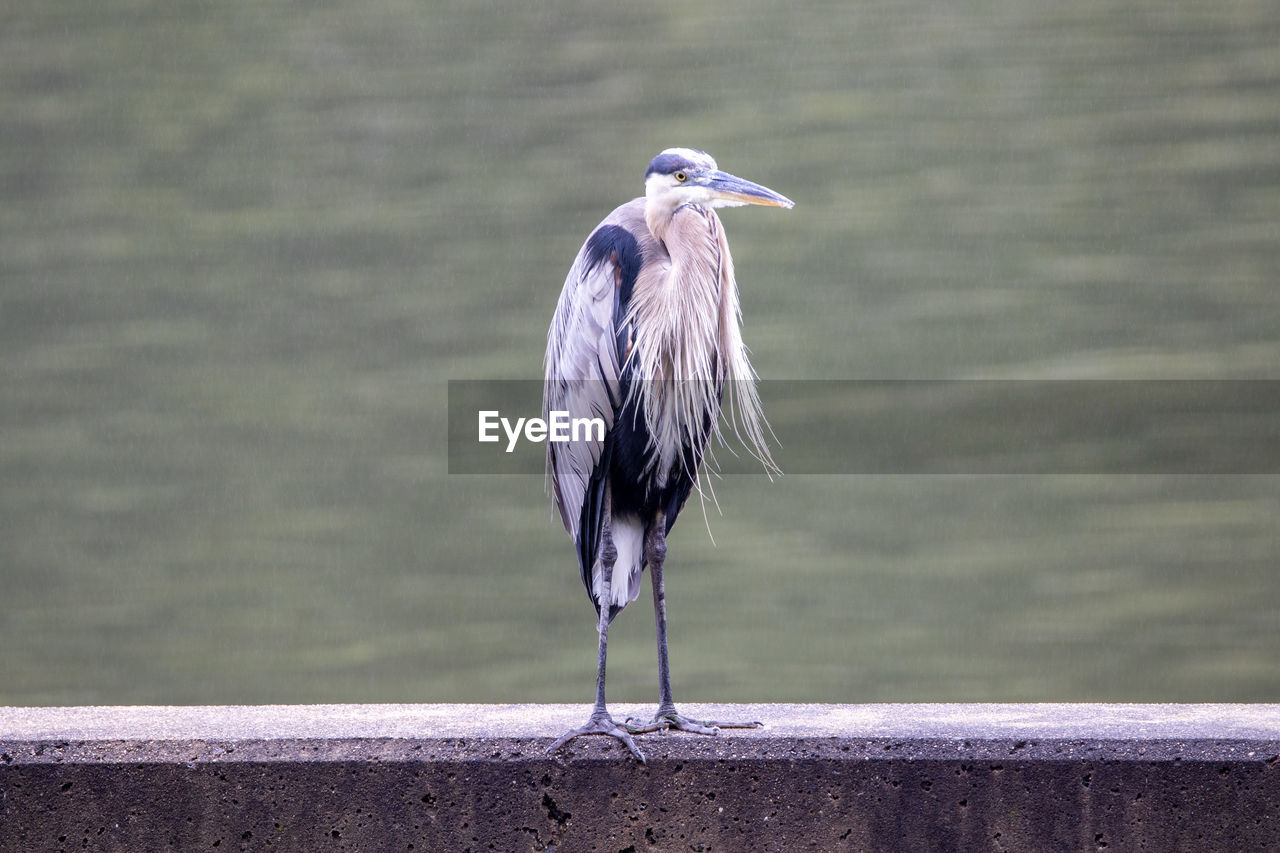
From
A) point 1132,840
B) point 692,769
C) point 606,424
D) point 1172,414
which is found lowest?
point 1132,840

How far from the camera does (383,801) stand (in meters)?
1.97

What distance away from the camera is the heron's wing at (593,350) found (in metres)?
2.02

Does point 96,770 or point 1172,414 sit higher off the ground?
point 1172,414

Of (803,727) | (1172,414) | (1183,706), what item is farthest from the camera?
(1172,414)

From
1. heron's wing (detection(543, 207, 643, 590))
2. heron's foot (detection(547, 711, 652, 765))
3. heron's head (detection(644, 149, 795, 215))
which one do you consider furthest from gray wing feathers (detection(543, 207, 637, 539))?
heron's foot (detection(547, 711, 652, 765))

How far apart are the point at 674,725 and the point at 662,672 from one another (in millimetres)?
100

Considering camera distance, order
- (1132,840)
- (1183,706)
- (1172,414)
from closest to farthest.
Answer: (1132,840)
(1183,706)
(1172,414)

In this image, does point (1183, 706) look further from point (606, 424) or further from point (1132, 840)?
point (606, 424)

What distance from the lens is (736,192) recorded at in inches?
74.6

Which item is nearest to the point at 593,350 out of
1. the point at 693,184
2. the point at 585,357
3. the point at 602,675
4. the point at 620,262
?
the point at 585,357

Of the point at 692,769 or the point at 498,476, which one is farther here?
the point at 498,476

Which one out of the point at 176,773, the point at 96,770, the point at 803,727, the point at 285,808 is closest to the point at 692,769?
the point at 803,727

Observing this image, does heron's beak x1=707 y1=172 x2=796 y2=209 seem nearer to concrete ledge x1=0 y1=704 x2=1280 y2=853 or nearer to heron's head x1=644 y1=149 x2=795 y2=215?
heron's head x1=644 y1=149 x2=795 y2=215

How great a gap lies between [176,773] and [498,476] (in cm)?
142
